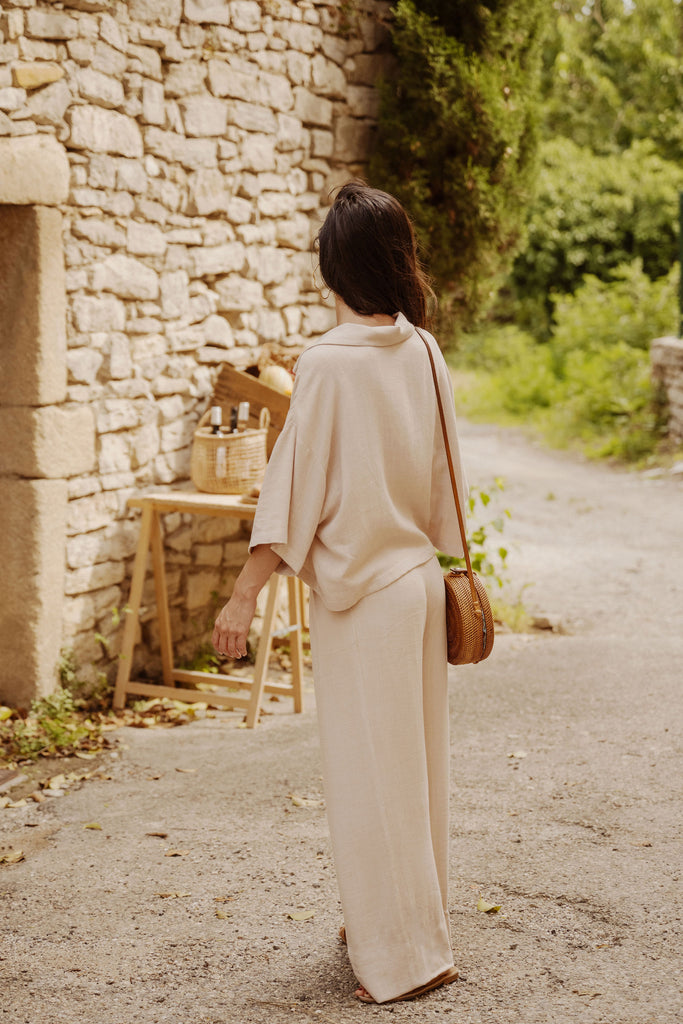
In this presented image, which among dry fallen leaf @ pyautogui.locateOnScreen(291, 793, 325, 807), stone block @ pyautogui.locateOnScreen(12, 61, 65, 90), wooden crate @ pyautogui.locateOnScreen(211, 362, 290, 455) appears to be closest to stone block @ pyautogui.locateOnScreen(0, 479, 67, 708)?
wooden crate @ pyautogui.locateOnScreen(211, 362, 290, 455)

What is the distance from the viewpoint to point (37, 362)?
4.74m

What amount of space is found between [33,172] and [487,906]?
3.23 m

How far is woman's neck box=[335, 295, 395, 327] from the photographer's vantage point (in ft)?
8.97

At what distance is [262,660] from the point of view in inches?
205

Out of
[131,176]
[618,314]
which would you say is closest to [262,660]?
[131,176]

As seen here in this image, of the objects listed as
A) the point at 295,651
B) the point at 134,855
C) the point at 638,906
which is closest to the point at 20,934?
the point at 134,855

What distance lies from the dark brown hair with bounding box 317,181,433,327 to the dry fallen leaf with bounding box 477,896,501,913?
5.79 ft

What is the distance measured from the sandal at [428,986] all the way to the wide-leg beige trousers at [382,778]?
0.7 inches

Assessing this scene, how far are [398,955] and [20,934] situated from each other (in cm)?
120

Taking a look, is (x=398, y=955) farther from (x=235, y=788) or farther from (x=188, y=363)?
(x=188, y=363)

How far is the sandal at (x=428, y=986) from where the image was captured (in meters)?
2.79

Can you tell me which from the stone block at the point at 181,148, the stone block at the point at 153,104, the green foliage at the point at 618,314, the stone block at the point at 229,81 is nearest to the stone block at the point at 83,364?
the stone block at the point at 181,148

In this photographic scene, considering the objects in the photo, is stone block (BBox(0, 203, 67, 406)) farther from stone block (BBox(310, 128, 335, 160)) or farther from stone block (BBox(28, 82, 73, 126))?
stone block (BBox(310, 128, 335, 160))

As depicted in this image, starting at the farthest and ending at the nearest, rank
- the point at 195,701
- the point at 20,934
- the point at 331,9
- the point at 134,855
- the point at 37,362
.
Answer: the point at 331,9
the point at 195,701
the point at 37,362
the point at 134,855
the point at 20,934
